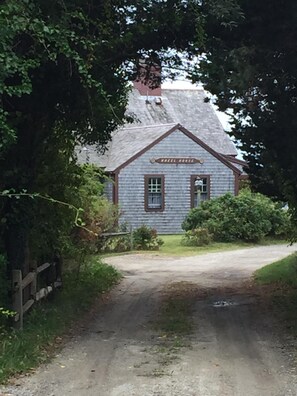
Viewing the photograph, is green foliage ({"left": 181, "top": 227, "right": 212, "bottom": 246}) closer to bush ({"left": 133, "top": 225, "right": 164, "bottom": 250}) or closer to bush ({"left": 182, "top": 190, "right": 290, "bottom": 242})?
bush ({"left": 182, "top": 190, "right": 290, "bottom": 242})

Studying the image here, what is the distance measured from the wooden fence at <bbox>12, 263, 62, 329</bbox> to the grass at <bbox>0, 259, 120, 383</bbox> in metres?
0.19

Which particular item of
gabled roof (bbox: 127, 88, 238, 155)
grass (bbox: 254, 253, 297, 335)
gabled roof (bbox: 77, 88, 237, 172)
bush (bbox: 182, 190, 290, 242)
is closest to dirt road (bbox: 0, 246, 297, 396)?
grass (bbox: 254, 253, 297, 335)

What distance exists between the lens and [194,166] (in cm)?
3619

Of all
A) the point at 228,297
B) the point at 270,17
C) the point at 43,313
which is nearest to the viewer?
the point at 270,17

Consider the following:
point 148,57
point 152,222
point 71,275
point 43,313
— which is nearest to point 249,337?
point 43,313

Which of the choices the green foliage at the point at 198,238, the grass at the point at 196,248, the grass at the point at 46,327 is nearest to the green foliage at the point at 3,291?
the grass at the point at 46,327

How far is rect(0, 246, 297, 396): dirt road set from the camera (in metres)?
6.75

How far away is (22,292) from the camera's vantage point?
9.70 meters

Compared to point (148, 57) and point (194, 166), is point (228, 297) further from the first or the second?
point (194, 166)

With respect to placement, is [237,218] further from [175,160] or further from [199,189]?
[175,160]

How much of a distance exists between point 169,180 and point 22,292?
26.4 meters

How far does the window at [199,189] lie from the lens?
36.2m

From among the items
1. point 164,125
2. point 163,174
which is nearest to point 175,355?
point 163,174

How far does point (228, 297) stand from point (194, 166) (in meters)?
22.3
